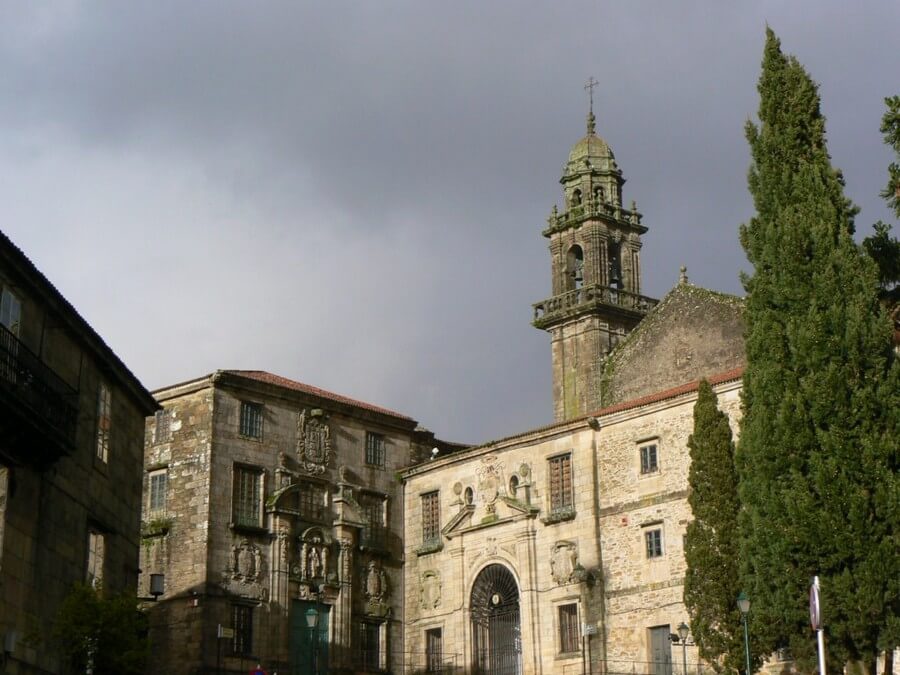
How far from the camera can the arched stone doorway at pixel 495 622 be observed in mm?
40531

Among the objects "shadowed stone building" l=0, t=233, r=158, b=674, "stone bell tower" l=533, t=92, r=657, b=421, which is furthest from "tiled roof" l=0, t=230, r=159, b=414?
"stone bell tower" l=533, t=92, r=657, b=421

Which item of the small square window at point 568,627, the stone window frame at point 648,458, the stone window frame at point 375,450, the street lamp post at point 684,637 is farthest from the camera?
the stone window frame at point 375,450

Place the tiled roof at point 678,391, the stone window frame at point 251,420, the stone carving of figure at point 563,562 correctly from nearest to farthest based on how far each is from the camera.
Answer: the tiled roof at point 678,391 < the stone carving of figure at point 563,562 < the stone window frame at point 251,420

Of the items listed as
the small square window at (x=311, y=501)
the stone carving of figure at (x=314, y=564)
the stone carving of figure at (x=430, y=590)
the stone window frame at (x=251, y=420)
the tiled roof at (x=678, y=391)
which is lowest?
the stone carving of figure at (x=430, y=590)

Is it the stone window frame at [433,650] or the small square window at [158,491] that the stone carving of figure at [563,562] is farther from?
the small square window at [158,491]

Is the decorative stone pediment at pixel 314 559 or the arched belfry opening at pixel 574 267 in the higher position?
the arched belfry opening at pixel 574 267

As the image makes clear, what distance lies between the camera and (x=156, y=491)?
1612 inches

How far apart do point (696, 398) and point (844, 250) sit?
982cm

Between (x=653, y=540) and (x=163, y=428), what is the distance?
1378cm

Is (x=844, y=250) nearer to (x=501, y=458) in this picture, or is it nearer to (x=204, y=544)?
(x=501, y=458)

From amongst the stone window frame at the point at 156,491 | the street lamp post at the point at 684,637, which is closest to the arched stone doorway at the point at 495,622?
the street lamp post at the point at 684,637

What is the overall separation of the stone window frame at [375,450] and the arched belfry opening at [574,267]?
12.0 meters

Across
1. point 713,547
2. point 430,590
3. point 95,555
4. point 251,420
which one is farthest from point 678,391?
point 95,555

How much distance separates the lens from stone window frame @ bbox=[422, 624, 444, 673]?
138ft
